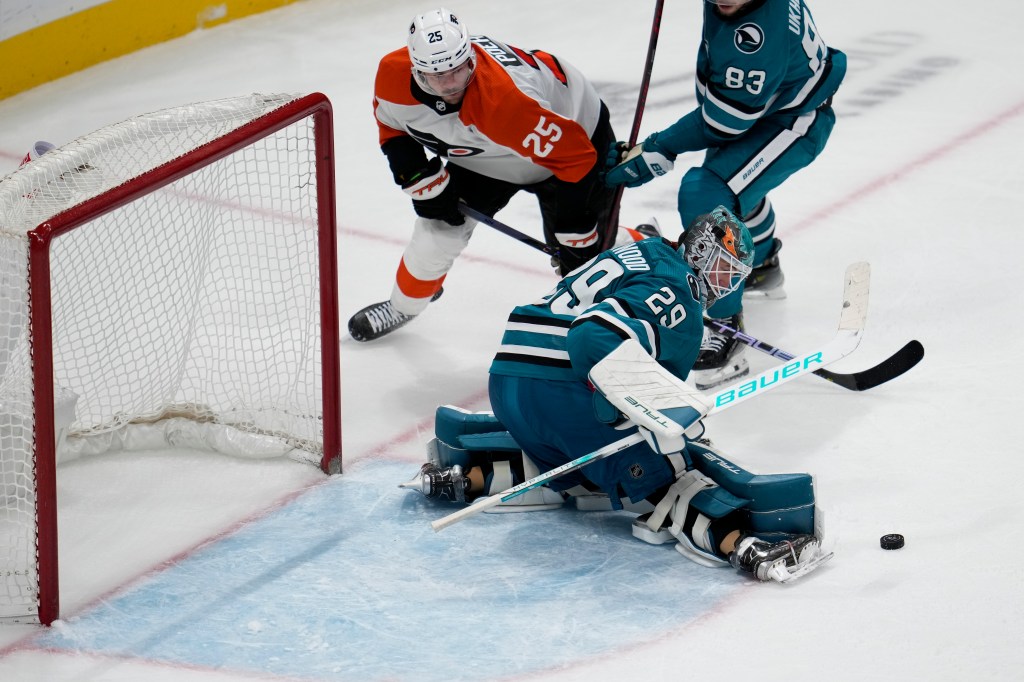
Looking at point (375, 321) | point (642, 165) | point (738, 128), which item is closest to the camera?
point (738, 128)

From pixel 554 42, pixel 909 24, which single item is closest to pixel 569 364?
pixel 554 42

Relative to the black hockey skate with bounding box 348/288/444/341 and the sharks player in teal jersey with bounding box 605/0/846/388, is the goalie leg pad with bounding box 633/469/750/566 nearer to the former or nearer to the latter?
the sharks player in teal jersey with bounding box 605/0/846/388

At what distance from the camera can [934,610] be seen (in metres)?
2.49

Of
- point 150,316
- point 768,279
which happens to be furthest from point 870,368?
point 150,316

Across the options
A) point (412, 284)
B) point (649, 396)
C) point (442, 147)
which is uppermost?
point (442, 147)

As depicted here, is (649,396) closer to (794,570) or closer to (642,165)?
(794,570)

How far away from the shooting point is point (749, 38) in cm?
326

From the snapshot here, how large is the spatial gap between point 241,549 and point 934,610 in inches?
51.7

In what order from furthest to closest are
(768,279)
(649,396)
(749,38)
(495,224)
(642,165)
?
(768,279) → (495,224) → (642,165) → (749,38) → (649,396)

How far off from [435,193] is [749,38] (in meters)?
0.85

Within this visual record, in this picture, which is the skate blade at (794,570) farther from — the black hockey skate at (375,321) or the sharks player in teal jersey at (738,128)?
the black hockey skate at (375,321)

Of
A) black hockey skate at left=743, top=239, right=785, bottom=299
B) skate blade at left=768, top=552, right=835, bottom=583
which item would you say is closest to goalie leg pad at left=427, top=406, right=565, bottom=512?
skate blade at left=768, top=552, right=835, bottom=583

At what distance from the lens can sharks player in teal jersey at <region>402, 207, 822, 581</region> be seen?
2559mm

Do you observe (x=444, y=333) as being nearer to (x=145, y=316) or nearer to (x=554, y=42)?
(x=145, y=316)
